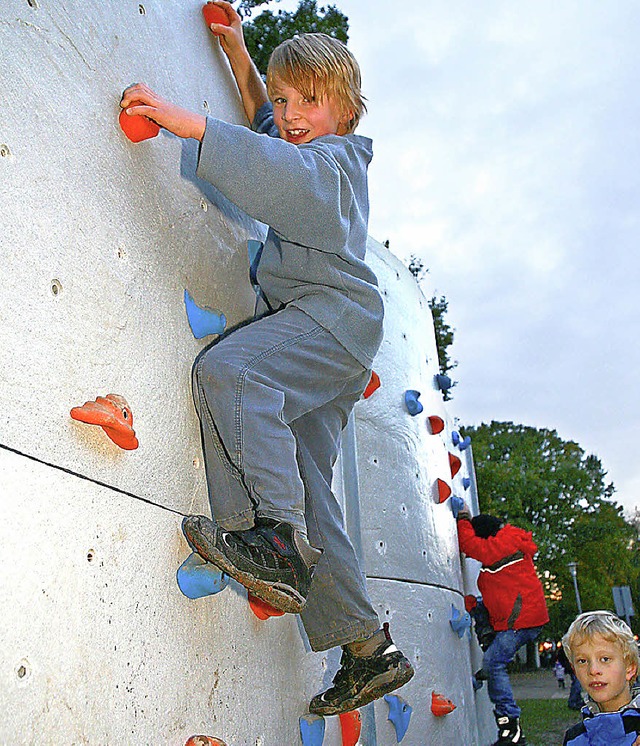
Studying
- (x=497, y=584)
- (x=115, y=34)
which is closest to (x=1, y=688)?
(x=115, y=34)

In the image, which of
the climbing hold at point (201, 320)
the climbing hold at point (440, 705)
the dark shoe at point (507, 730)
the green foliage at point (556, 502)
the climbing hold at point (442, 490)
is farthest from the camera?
the green foliage at point (556, 502)

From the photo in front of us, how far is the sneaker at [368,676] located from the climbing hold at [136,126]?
62.9 inches

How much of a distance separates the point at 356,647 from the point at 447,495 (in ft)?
8.67

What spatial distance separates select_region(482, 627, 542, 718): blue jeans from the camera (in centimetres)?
554

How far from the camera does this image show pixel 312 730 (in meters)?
2.77

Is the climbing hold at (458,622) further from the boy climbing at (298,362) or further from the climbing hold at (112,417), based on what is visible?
the climbing hold at (112,417)

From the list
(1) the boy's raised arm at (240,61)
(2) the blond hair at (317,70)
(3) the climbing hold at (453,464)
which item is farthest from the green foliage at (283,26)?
(2) the blond hair at (317,70)

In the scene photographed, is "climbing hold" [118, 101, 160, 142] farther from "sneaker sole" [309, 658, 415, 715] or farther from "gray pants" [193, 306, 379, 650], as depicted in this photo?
"sneaker sole" [309, 658, 415, 715]

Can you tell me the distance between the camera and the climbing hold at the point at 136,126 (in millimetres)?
2178

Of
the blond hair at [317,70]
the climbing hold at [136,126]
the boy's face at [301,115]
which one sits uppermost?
the blond hair at [317,70]

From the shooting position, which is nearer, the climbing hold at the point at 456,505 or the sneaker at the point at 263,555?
the sneaker at the point at 263,555

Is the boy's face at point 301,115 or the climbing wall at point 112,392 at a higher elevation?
the boy's face at point 301,115

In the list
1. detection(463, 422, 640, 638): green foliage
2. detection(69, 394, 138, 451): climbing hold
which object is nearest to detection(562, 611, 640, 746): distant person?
detection(69, 394, 138, 451): climbing hold

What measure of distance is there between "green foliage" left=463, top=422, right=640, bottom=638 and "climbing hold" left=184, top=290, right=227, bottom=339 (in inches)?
851
